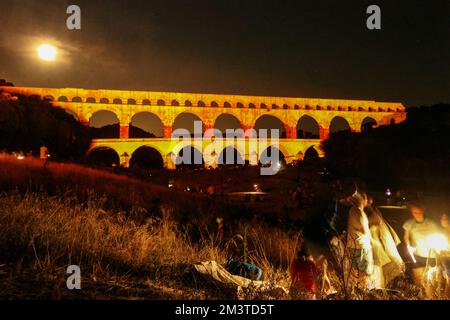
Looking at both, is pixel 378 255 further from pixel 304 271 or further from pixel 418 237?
pixel 304 271

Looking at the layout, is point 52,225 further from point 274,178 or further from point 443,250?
point 274,178

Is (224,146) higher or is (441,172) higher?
(224,146)

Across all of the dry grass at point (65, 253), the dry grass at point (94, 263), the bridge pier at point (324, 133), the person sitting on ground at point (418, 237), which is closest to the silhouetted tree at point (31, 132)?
the dry grass at point (65, 253)

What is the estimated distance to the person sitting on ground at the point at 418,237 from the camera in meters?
4.48

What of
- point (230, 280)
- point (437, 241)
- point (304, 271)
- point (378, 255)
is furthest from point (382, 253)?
point (230, 280)

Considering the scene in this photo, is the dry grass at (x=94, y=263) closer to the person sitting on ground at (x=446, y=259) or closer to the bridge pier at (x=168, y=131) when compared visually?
the person sitting on ground at (x=446, y=259)

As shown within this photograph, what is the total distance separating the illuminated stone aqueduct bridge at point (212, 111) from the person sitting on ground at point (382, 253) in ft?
145

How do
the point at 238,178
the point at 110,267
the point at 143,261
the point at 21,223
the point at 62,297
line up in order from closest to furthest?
the point at 62,297
the point at 110,267
the point at 143,261
the point at 21,223
the point at 238,178

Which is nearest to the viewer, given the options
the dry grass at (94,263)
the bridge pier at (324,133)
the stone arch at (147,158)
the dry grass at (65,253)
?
the dry grass at (94,263)

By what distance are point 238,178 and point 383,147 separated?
40.0 feet

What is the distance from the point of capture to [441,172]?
24.0 m

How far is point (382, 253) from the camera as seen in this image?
165 inches

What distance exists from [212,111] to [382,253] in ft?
176
